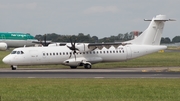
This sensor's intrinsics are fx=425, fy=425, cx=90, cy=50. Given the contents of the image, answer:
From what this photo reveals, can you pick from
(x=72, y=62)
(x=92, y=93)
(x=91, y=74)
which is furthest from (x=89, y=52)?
(x=92, y=93)

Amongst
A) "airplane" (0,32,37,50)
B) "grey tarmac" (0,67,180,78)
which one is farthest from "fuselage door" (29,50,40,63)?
"airplane" (0,32,37,50)

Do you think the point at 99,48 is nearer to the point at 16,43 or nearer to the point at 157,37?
the point at 157,37

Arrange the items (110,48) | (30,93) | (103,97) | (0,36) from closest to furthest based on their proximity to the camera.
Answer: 1. (103,97)
2. (30,93)
3. (110,48)
4. (0,36)

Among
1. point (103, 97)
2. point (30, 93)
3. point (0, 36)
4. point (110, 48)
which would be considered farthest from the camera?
point (0, 36)

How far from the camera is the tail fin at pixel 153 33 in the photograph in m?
48.3

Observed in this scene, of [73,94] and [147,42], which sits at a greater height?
[147,42]

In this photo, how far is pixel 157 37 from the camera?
4881 centimetres

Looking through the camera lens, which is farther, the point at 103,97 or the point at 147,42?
the point at 147,42

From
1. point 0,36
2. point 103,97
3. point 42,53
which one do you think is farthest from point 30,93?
point 0,36

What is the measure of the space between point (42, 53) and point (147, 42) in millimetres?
12228

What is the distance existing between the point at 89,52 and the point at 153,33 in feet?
25.7

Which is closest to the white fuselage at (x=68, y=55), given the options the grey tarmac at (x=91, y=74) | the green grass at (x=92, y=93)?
the grey tarmac at (x=91, y=74)

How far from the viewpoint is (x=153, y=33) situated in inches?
1912

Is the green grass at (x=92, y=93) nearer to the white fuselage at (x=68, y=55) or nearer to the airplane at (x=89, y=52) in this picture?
the white fuselage at (x=68, y=55)
